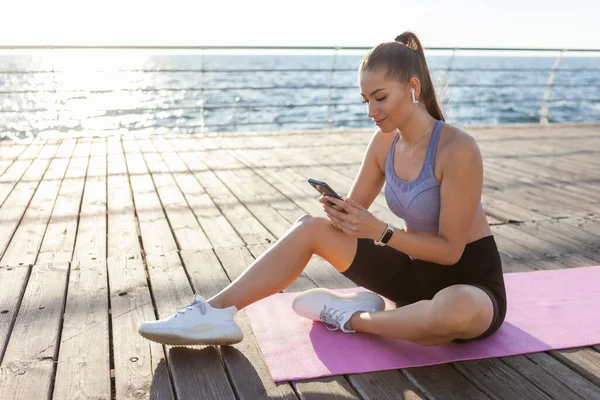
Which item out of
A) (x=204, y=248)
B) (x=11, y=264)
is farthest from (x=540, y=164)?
(x=11, y=264)

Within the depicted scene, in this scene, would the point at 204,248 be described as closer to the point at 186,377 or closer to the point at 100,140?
the point at 186,377

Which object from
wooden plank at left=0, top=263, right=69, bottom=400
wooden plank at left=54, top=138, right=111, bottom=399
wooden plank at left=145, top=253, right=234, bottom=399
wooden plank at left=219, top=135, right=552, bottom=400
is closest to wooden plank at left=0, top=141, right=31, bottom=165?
wooden plank at left=219, top=135, right=552, bottom=400

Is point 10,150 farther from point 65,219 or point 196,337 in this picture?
point 196,337

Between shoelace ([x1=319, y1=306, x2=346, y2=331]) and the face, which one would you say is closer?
the face

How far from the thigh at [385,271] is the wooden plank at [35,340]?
2.93 feet

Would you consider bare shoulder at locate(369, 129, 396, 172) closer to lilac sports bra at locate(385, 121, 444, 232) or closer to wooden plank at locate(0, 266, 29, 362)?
lilac sports bra at locate(385, 121, 444, 232)

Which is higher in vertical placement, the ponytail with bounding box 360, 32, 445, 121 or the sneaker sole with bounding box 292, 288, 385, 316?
the ponytail with bounding box 360, 32, 445, 121

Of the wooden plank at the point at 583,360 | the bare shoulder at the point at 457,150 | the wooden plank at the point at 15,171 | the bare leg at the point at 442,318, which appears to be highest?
the bare shoulder at the point at 457,150

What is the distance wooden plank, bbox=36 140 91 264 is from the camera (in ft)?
8.85

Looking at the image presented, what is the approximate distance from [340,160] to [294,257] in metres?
3.21

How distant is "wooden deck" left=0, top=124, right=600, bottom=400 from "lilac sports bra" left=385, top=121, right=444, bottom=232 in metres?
0.42

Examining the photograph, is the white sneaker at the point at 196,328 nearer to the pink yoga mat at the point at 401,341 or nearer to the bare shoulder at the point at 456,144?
the pink yoga mat at the point at 401,341

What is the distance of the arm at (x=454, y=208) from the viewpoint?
1.75m

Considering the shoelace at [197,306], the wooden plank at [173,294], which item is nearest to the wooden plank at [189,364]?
the wooden plank at [173,294]
